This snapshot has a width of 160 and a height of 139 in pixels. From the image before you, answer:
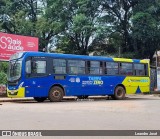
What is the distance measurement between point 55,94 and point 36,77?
5.43 ft

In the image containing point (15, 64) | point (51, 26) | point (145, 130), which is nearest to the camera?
point (145, 130)

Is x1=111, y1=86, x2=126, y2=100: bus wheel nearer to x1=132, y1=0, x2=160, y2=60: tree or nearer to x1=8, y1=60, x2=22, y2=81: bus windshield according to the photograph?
x1=8, y1=60, x2=22, y2=81: bus windshield

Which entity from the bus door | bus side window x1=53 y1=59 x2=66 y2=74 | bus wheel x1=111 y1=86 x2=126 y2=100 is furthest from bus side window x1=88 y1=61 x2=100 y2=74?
the bus door

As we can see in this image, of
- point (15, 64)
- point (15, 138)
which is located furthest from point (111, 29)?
point (15, 138)

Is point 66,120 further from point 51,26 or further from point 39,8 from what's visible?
point 39,8

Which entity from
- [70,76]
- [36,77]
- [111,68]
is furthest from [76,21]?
[36,77]

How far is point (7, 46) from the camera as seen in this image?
1078 inches

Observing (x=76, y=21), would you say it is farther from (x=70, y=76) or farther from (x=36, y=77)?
(x=36, y=77)

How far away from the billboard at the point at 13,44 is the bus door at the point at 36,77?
21.6 feet

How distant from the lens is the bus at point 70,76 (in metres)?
20.7

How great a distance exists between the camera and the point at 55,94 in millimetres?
21844

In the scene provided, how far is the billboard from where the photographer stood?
1067 inches

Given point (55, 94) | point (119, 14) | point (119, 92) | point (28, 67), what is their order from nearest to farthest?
point (28, 67)
point (55, 94)
point (119, 92)
point (119, 14)

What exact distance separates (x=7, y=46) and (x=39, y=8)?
21.5 meters
